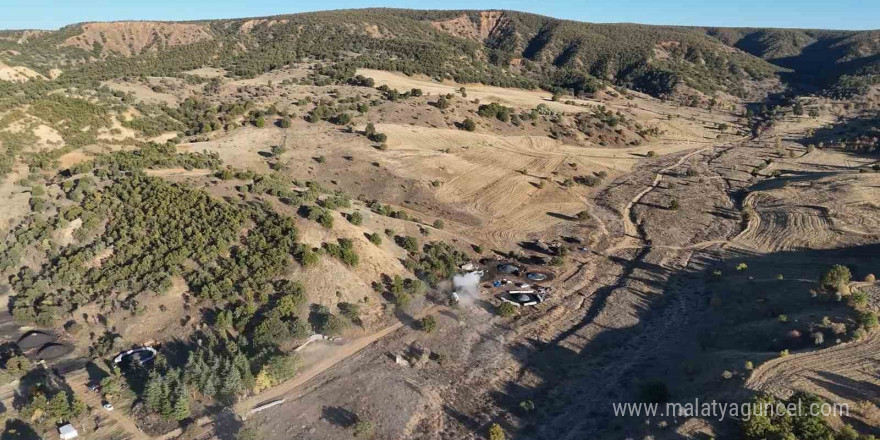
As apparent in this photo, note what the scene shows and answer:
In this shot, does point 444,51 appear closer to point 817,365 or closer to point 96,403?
point 96,403

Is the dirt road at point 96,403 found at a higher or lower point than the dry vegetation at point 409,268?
lower

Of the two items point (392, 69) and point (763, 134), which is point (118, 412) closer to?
point (392, 69)

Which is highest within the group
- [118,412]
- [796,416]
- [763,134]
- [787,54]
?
[787,54]

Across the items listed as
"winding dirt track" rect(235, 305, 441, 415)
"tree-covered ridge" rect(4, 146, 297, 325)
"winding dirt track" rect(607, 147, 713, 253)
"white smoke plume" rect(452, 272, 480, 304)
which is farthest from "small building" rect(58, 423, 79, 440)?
"winding dirt track" rect(607, 147, 713, 253)

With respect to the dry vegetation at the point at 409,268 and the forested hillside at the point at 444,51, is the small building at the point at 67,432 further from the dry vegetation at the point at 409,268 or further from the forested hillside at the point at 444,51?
the forested hillside at the point at 444,51

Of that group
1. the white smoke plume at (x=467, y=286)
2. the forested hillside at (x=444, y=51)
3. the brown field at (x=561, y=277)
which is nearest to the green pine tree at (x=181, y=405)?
the brown field at (x=561, y=277)

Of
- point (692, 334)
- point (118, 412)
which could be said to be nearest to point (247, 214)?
point (118, 412)

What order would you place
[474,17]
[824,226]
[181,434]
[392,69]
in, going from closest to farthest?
[181,434] → [824,226] → [392,69] → [474,17]

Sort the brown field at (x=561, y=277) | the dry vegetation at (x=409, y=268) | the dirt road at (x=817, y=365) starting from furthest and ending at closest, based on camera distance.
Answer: the dry vegetation at (x=409, y=268)
the brown field at (x=561, y=277)
the dirt road at (x=817, y=365)
